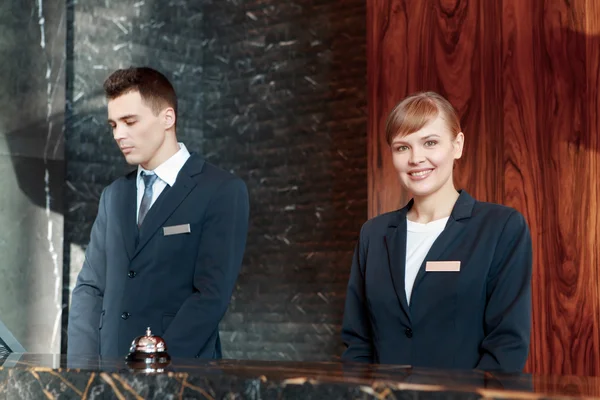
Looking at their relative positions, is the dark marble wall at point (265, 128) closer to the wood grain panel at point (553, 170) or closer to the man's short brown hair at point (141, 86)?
the wood grain panel at point (553, 170)

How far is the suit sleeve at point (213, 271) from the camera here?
233cm

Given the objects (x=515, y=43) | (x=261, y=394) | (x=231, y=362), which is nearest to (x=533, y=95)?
(x=515, y=43)

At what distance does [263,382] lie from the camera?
1.29 meters

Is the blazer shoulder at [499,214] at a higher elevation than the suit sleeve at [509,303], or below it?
higher

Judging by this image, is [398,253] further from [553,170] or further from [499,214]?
[553,170]

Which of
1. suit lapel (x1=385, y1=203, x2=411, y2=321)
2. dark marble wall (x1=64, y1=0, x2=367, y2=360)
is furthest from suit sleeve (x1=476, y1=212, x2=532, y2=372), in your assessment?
dark marble wall (x1=64, y1=0, x2=367, y2=360)

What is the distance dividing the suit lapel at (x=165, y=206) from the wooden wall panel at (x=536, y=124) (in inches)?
44.4

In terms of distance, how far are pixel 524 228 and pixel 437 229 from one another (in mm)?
198

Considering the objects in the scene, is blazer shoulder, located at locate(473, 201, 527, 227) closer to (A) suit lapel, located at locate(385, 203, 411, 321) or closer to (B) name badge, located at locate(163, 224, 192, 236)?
(A) suit lapel, located at locate(385, 203, 411, 321)

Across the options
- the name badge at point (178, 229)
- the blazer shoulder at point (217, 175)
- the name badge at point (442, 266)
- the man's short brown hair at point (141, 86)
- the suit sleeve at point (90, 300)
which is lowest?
the suit sleeve at point (90, 300)

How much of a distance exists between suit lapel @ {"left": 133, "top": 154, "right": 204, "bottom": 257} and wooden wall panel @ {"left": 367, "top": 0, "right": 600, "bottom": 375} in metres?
1.13

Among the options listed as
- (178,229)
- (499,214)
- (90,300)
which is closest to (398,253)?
(499,214)

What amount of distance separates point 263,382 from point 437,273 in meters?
0.78

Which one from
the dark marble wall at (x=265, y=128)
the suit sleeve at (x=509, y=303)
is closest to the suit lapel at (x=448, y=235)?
the suit sleeve at (x=509, y=303)
